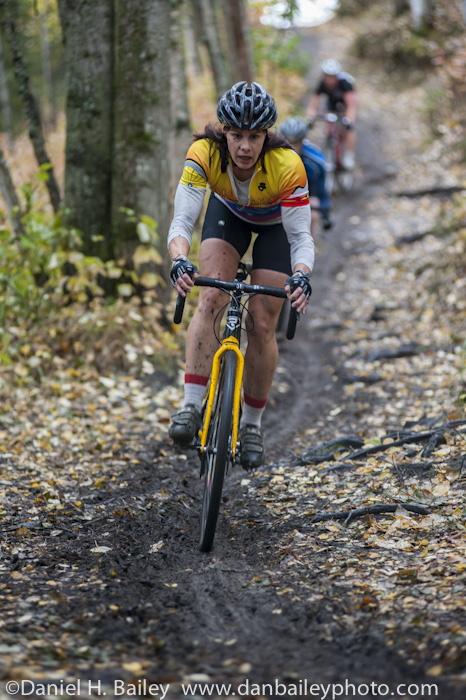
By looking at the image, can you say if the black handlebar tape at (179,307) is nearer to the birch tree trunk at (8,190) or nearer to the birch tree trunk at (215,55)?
the birch tree trunk at (8,190)

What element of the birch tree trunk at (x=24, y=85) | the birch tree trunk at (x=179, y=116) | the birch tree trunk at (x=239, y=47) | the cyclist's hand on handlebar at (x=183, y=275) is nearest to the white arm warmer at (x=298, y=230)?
the cyclist's hand on handlebar at (x=183, y=275)

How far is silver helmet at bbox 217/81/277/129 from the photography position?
12.7 ft

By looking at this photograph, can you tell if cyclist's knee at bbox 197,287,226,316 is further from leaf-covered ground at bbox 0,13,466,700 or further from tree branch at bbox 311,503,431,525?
tree branch at bbox 311,503,431,525

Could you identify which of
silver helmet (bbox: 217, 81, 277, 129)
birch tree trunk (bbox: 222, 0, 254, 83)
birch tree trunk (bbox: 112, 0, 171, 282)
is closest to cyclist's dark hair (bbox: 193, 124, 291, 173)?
silver helmet (bbox: 217, 81, 277, 129)

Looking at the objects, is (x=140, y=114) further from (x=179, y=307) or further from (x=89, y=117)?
(x=179, y=307)

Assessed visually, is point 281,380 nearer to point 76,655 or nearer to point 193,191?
point 193,191

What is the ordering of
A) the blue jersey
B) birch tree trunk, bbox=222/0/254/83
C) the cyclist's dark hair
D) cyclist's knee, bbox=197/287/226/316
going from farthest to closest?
birch tree trunk, bbox=222/0/254/83 → the blue jersey → cyclist's knee, bbox=197/287/226/316 → the cyclist's dark hair

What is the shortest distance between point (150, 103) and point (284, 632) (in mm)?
6076

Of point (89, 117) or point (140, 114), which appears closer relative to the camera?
point (140, 114)

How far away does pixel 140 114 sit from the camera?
23.9 ft

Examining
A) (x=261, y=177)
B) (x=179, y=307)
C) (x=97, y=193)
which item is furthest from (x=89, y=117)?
(x=179, y=307)

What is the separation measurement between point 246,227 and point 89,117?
3.78 metres

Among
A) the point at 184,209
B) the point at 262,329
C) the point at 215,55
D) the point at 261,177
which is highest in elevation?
the point at 215,55

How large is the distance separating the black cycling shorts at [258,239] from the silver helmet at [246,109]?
67 centimetres
